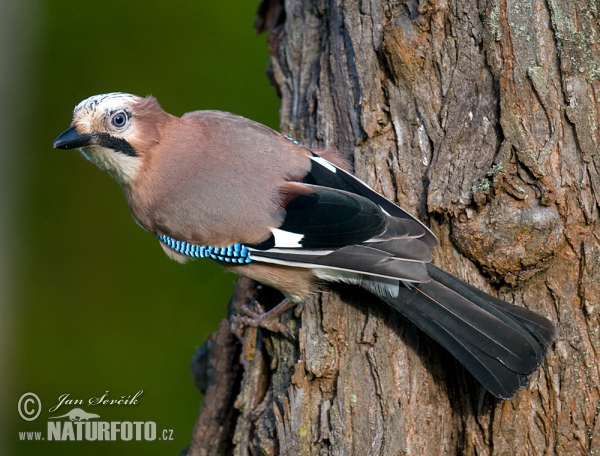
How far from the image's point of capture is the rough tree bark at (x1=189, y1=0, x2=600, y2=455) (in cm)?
245

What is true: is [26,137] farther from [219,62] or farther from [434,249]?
[434,249]

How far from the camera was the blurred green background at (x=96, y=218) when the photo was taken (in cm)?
469

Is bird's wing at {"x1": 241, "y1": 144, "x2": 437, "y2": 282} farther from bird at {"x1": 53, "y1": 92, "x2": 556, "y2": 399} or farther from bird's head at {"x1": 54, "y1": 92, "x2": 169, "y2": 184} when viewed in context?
bird's head at {"x1": 54, "y1": 92, "x2": 169, "y2": 184}

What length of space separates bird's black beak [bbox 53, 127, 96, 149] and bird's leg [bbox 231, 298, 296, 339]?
1.06 meters

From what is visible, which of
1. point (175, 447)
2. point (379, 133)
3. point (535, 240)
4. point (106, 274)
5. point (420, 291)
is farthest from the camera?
point (106, 274)

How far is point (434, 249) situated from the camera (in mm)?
2674

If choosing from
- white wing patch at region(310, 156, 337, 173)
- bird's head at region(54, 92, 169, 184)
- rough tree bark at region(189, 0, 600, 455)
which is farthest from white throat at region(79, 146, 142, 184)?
rough tree bark at region(189, 0, 600, 455)

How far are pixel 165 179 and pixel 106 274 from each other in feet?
7.24

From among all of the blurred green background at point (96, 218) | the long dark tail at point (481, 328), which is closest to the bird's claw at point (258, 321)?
the long dark tail at point (481, 328)

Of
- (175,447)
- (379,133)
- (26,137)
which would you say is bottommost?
(175,447)

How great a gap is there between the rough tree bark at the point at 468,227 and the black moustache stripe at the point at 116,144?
3.47ft

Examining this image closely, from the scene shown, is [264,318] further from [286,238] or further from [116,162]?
[116,162]

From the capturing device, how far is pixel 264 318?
3.04 meters

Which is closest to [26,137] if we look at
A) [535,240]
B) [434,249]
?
[434,249]
